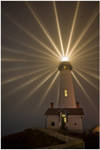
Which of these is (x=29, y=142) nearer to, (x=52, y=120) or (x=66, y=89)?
(x=52, y=120)

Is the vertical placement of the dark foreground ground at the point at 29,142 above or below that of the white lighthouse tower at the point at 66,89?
below

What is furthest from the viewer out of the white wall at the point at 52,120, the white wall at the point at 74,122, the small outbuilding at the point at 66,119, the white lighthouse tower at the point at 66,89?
the white lighthouse tower at the point at 66,89

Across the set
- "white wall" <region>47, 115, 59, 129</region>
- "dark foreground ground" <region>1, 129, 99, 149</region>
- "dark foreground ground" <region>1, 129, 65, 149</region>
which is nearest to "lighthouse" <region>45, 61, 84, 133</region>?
"white wall" <region>47, 115, 59, 129</region>

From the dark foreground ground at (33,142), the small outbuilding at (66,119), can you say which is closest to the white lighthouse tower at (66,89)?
the small outbuilding at (66,119)

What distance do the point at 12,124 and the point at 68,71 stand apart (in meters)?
40.8

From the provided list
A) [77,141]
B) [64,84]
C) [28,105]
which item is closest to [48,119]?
[64,84]

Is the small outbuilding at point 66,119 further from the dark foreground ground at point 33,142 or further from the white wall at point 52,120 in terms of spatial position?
the dark foreground ground at point 33,142

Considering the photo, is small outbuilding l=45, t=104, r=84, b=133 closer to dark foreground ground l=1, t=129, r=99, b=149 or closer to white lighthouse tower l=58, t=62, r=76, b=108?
white lighthouse tower l=58, t=62, r=76, b=108

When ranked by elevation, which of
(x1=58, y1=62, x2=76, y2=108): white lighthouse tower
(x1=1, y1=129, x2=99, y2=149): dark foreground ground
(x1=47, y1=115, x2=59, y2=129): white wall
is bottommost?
(x1=47, y1=115, x2=59, y2=129): white wall

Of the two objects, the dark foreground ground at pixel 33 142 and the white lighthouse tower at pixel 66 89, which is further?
the white lighthouse tower at pixel 66 89

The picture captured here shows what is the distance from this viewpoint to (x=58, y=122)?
1444 cm

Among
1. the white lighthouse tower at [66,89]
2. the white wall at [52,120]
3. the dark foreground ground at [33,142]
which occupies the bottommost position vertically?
the white wall at [52,120]

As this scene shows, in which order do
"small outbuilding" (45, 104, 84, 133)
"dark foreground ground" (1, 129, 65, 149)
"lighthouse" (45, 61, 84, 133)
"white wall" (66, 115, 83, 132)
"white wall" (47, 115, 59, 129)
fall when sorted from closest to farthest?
"dark foreground ground" (1, 129, 65, 149) < "white wall" (66, 115, 83, 132) < "small outbuilding" (45, 104, 84, 133) < "lighthouse" (45, 61, 84, 133) < "white wall" (47, 115, 59, 129)

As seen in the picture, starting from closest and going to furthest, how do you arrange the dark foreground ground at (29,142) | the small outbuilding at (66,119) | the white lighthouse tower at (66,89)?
the dark foreground ground at (29,142) < the small outbuilding at (66,119) < the white lighthouse tower at (66,89)
